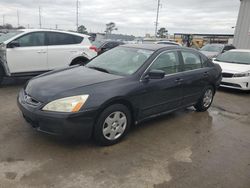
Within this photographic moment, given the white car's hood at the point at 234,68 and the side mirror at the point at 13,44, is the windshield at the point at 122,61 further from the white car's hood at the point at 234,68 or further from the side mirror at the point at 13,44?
the white car's hood at the point at 234,68

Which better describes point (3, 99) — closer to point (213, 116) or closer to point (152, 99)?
point (152, 99)

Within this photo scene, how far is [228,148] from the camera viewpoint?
4012 millimetres

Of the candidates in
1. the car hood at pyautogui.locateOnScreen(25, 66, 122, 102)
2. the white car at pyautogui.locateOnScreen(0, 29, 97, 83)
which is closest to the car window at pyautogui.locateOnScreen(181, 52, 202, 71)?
the car hood at pyautogui.locateOnScreen(25, 66, 122, 102)

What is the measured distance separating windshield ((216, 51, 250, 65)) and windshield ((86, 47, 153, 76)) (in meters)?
5.62

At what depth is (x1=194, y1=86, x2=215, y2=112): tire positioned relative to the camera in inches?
220

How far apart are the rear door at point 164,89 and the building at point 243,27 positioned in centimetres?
1457

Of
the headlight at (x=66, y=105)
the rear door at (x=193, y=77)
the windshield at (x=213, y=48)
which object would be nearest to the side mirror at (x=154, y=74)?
the rear door at (x=193, y=77)

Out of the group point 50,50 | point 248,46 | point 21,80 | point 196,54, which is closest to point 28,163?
point 196,54

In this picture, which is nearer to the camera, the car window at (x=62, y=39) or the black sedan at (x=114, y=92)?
the black sedan at (x=114, y=92)

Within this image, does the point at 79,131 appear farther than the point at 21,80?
No

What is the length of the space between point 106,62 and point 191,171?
242 cm

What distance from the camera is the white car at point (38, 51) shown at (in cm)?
681

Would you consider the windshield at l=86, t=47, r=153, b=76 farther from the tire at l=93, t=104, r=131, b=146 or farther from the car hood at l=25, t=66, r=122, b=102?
the tire at l=93, t=104, r=131, b=146

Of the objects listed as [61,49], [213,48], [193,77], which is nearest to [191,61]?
[193,77]
